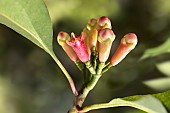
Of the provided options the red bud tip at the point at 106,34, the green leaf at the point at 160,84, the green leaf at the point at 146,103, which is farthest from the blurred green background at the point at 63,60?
the red bud tip at the point at 106,34

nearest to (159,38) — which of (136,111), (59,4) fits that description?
(136,111)

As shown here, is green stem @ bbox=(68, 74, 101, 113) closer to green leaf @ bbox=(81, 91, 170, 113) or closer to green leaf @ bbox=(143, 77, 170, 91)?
green leaf @ bbox=(81, 91, 170, 113)

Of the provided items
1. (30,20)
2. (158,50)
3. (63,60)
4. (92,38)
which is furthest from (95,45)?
(63,60)

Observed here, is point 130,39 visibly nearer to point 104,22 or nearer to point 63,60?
point 104,22

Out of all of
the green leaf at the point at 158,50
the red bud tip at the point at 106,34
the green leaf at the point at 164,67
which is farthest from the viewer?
the green leaf at the point at 164,67

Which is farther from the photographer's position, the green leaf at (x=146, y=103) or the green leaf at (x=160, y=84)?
the green leaf at (x=160, y=84)

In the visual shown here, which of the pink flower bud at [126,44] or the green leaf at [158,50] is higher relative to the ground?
the pink flower bud at [126,44]

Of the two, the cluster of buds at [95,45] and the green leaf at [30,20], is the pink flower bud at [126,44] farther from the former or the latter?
the green leaf at [30,20]

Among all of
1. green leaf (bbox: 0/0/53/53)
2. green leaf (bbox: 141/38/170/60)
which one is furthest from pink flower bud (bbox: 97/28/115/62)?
green leaf (bbox: 141/38/170/60)
